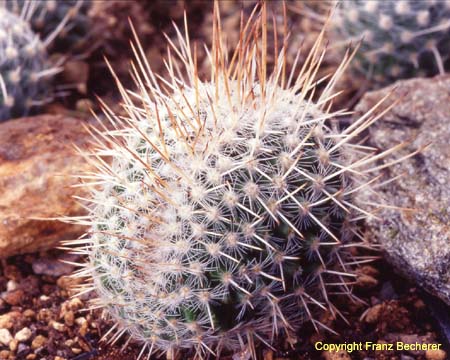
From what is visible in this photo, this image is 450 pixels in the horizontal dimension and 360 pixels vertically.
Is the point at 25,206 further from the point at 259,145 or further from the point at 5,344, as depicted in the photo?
the point at 259,145

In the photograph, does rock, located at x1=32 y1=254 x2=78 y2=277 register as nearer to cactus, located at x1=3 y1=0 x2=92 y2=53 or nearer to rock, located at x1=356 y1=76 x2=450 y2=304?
rock, located at x1=356 y1=76 x2=450 y2=304

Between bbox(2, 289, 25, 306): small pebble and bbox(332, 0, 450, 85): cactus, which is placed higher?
bbox(332, 0, 450, 85): cactus

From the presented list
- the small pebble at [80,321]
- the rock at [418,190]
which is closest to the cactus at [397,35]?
the rock at [418,190]

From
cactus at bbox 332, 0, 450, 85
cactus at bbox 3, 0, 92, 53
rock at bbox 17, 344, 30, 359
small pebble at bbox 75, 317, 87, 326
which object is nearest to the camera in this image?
rock at bbox 17, 344, 30, 359

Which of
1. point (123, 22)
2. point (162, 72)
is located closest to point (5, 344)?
point (162, 72)

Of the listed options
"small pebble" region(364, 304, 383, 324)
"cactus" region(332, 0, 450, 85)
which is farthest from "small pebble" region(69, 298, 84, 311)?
"cactus" region(332, 0, 450, 85)

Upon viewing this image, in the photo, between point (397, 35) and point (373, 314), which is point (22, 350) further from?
point (397, 35)

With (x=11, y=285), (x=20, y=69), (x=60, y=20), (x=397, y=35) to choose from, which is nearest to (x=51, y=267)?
(x=11, y=285)
